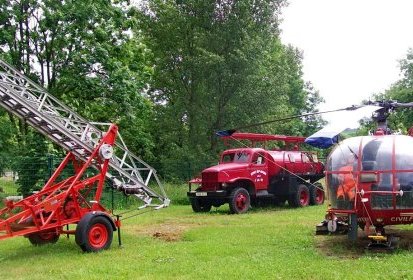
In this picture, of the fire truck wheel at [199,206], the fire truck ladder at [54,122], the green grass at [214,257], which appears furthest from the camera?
the fire truck wheel at [199,206]

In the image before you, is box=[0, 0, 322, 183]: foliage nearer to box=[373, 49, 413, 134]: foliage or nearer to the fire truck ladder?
the fire truck ladder

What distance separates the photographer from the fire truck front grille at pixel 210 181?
707 inches

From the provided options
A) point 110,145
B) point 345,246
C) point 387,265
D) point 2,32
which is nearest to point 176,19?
point 2,32

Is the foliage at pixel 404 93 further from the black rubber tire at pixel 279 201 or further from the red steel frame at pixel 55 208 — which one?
the red steel frame at pixel 55 208

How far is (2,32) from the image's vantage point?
2091 centimetres

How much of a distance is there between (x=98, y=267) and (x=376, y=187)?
514 cm

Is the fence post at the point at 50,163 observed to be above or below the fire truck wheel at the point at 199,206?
above

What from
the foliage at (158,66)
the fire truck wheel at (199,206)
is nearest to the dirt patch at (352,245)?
the fire truck wheel at (199,206)

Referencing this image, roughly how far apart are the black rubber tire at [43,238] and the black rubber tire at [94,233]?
→ 153 centimetres

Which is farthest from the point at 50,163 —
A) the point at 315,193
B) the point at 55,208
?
the point at 315,193

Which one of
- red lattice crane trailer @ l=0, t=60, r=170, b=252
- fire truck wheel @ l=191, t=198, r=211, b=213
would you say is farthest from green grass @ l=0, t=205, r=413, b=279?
fire truck wheel @ l=191, t=198, r=211, b=213

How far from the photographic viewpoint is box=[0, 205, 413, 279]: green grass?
8.14m

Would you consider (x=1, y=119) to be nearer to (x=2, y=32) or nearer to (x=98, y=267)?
(x=2, y=32)

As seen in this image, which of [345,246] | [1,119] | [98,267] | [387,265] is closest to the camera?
[387,265]
